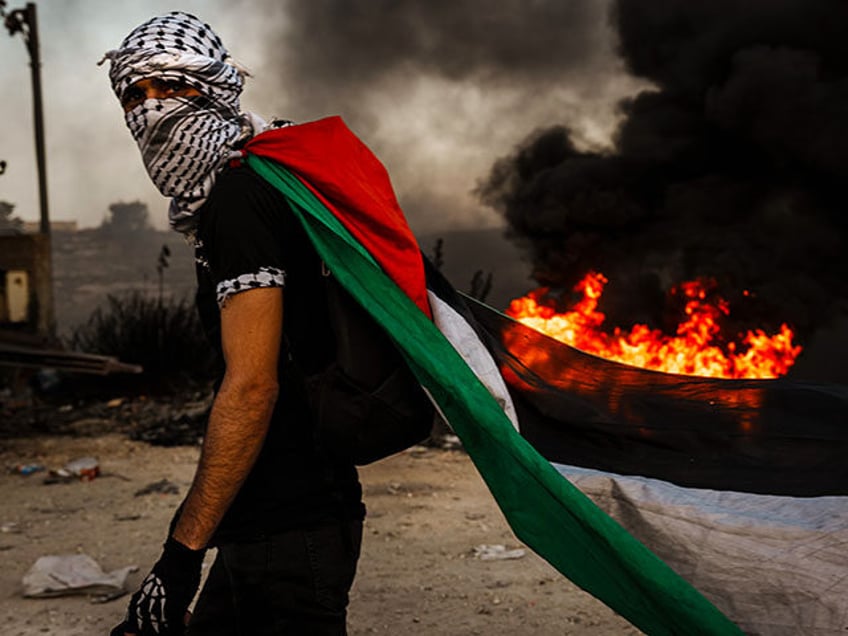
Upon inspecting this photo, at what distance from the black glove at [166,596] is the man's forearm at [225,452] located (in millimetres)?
39

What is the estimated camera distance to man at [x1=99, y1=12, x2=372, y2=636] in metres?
1.74

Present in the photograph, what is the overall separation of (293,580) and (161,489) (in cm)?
480

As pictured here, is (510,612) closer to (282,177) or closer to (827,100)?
(282,177)

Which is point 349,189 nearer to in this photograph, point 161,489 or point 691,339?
point 161,489

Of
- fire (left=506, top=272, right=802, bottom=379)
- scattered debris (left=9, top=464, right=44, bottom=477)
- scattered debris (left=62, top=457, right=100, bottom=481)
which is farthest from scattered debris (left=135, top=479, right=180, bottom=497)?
fire (left=506, top=272, right=802, bottom=379)

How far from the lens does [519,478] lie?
1.74 metres

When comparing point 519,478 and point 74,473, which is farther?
point 74,473

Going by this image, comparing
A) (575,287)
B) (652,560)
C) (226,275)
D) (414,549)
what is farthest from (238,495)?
(575,287)

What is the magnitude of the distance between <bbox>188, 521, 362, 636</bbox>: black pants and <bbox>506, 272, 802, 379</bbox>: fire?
9241 millimetres

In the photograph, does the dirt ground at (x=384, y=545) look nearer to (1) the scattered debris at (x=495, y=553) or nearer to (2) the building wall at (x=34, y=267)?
(1) the scattered debris at (x=495, y=553)

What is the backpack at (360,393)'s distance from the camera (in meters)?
1.77

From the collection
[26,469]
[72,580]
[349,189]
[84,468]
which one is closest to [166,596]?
[349,189]

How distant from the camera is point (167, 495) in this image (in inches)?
245

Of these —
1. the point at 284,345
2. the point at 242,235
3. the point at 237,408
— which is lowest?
the point at 237,408
